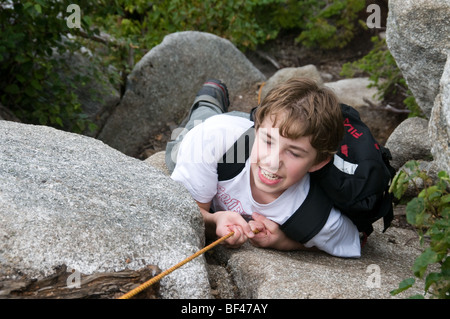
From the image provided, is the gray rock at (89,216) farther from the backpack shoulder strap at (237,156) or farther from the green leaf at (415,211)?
the green leaf at (415,211)

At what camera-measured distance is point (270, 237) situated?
3.07 m

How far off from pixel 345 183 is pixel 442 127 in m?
0.63

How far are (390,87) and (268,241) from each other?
3.38 m

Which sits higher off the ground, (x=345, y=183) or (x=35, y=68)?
(x=35, y=68)

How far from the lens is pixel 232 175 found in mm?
3346

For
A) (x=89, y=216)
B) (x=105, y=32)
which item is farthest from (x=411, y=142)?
(x=105, y=32)

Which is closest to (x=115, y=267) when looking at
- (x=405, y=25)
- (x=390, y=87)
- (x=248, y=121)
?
(x=248, y=121)

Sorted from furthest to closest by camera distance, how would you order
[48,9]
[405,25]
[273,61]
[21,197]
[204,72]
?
1. [273,61]
2. [204,72]
3. [48,9]
4. [405,25]
5. [21,197]

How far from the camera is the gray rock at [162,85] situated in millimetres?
6059

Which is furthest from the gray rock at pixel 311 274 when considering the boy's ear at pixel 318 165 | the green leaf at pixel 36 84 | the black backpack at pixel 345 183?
the green leaf at pixel 36 84

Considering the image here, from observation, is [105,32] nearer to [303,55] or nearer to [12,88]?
[12,88]

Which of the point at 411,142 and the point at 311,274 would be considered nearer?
the point at 311,274

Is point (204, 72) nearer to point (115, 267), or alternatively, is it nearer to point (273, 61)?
point (273, 61)

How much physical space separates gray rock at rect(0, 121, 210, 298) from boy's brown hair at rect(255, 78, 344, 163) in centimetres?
69
